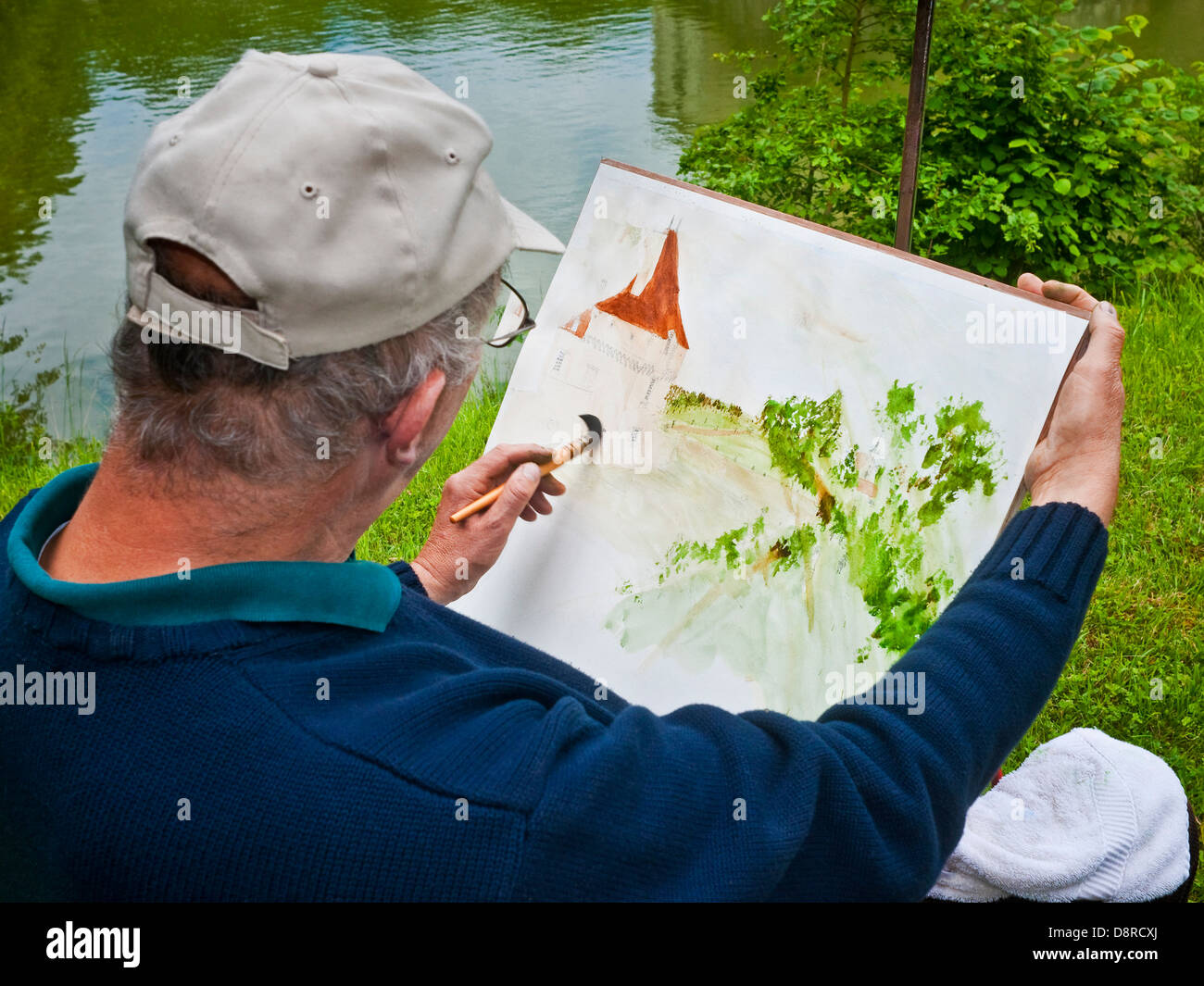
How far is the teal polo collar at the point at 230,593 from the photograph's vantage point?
2.89ft

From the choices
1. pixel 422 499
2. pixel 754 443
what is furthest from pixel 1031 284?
pixel 422 499

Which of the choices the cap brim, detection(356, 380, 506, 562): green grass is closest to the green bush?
detection(356, 380, 506, 562): green grass

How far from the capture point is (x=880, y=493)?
159 cm

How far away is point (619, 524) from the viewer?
177cm

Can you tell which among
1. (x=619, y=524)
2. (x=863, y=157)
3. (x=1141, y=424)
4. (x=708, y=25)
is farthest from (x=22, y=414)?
(x=708, y=25)

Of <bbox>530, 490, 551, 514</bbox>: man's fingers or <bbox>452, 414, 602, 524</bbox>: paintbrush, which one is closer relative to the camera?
<bbox>452, 414, 602, 524</bbox>: paintbrush

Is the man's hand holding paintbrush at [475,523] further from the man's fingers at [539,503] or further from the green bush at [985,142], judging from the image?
the green bush at [985,142]

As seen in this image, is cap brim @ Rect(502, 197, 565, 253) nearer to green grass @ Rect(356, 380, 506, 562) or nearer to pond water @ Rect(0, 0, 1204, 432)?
green grass @ Rect(356, 380, 506, 562)

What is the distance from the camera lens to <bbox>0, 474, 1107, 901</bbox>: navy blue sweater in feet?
2.76

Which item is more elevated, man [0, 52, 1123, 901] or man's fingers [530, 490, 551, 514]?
man [0, 52, 1123, 901]

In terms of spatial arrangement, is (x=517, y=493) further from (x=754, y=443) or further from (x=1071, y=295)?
(x=1071, y=295)

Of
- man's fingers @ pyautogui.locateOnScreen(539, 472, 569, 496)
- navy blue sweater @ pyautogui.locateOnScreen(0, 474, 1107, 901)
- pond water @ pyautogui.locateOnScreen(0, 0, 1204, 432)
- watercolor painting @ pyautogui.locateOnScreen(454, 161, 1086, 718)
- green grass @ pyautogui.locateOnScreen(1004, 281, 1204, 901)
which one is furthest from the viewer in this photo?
pond water @ pyautogui.locateOnScreen(0, 0, 1204, 432)

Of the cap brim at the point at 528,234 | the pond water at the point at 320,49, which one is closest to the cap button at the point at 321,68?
the cap brim at the point at 528,234

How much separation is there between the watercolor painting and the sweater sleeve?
1.20ft
